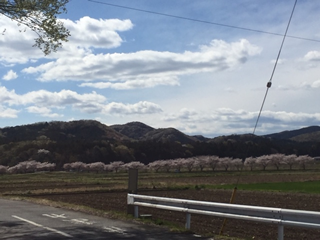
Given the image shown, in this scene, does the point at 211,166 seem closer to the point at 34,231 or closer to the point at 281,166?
the point at 281,166

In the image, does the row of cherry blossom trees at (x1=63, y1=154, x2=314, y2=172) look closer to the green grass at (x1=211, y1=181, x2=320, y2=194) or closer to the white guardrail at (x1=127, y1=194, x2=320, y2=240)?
the green grass at (x1=211, y1=181, x2=320, y2=194)

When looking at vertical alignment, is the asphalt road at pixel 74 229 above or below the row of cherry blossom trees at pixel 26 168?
below

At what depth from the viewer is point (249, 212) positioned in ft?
34.2

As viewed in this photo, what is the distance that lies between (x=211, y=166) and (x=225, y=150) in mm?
33892

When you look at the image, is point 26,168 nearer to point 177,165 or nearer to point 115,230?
point 177,165

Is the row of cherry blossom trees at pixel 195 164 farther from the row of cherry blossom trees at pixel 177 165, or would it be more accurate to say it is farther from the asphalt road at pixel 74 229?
the asphalt road at pixel 74 229

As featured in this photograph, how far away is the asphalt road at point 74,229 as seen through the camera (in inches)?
413

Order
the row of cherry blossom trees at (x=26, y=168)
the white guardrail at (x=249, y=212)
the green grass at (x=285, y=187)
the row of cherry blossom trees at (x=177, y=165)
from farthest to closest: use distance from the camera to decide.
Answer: the row of cherry blossom trees at (x=177, y=165), the row of cherry blossom trees at (x=26, y=168), the green grass at (x=285, y=187), the white guardrail at (x=249, y=212)

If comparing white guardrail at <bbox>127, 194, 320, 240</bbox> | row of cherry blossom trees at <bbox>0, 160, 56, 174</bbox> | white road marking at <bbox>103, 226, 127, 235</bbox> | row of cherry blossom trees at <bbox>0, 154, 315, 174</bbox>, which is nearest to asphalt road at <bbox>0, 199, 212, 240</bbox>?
white road marking at <bbox>103, 226, 127, 235</bbox>

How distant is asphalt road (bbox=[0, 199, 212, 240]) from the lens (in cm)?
1050

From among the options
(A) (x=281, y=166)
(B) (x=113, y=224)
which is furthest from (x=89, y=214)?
(A) (x=281, y=166)

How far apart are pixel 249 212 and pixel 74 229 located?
458 cm

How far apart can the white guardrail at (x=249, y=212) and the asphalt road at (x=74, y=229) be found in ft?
3.23

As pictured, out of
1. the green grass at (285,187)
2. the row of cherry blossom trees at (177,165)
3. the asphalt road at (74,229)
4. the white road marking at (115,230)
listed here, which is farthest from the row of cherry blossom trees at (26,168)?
the white road marking at (115,230)
